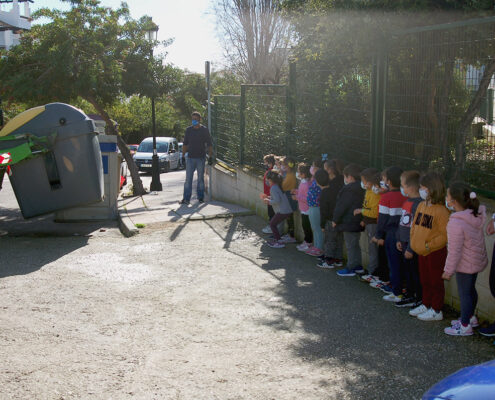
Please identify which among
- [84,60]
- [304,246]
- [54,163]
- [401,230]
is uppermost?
[84,60]

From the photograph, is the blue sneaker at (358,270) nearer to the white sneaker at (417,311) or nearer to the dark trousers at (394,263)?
the dark trousers at (394,263)

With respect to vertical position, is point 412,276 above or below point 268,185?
below

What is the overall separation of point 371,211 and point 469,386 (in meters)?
3.81

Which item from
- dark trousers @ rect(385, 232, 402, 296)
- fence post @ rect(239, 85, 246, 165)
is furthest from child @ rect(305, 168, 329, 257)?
fence post @ rect(239, 85, 246, 165)

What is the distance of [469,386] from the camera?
292 cm

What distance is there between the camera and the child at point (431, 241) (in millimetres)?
5430

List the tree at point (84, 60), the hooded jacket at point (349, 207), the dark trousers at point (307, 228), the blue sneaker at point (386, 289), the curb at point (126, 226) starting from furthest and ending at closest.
Result: 1. the tree at point (84, 60)
2. the curb at point (126, 226)
3. the dark trousers at point (307, 228)
4. the hooded jacket at point (349, 207)
5. the blue sneaker at point (386, 289)

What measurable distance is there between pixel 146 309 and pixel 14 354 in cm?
145

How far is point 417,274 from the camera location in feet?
19.3

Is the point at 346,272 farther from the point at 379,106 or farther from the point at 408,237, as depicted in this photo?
the point at 379,106

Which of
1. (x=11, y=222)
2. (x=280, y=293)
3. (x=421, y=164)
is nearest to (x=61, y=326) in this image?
(x=280, y=293)

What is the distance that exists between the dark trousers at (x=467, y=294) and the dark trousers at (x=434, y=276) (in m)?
0.33

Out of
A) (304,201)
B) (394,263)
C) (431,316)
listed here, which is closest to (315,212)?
(304,201)

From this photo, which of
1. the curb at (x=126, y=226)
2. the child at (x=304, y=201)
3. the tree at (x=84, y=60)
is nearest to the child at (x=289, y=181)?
the child at (x=304, y=201)
